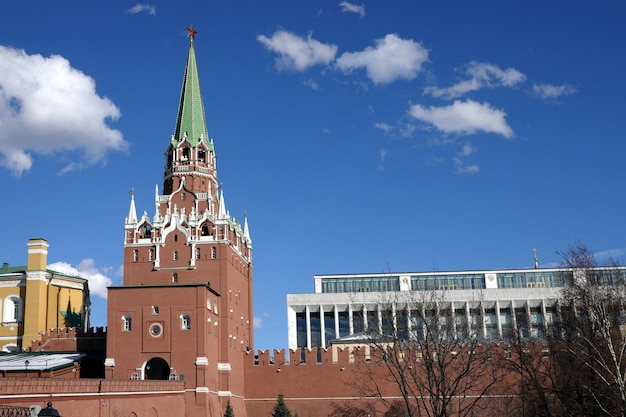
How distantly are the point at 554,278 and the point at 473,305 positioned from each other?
40.2ft

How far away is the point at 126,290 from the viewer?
199 ft

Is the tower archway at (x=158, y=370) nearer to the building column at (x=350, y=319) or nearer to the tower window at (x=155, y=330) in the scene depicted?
the tower window at (x=155, y=330)

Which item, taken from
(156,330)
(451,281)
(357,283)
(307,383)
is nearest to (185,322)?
(156,330)

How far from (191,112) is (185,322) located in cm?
2418

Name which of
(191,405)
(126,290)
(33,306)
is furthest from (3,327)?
(191,405)

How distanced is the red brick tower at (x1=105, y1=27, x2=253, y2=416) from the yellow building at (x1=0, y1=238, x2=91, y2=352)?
31.8 feet

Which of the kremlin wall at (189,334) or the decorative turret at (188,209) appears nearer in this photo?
the kremlin wall at (189,334)

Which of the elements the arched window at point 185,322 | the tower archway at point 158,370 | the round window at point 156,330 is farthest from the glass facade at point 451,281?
the round window at point 156,330

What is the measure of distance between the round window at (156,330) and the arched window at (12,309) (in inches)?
763

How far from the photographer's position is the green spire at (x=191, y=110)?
74.4 m

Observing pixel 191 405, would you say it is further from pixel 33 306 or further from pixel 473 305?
pixel 473 305

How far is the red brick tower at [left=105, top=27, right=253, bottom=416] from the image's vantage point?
59.0 m

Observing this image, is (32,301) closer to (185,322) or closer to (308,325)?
(185,322)

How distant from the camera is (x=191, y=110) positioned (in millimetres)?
75562
